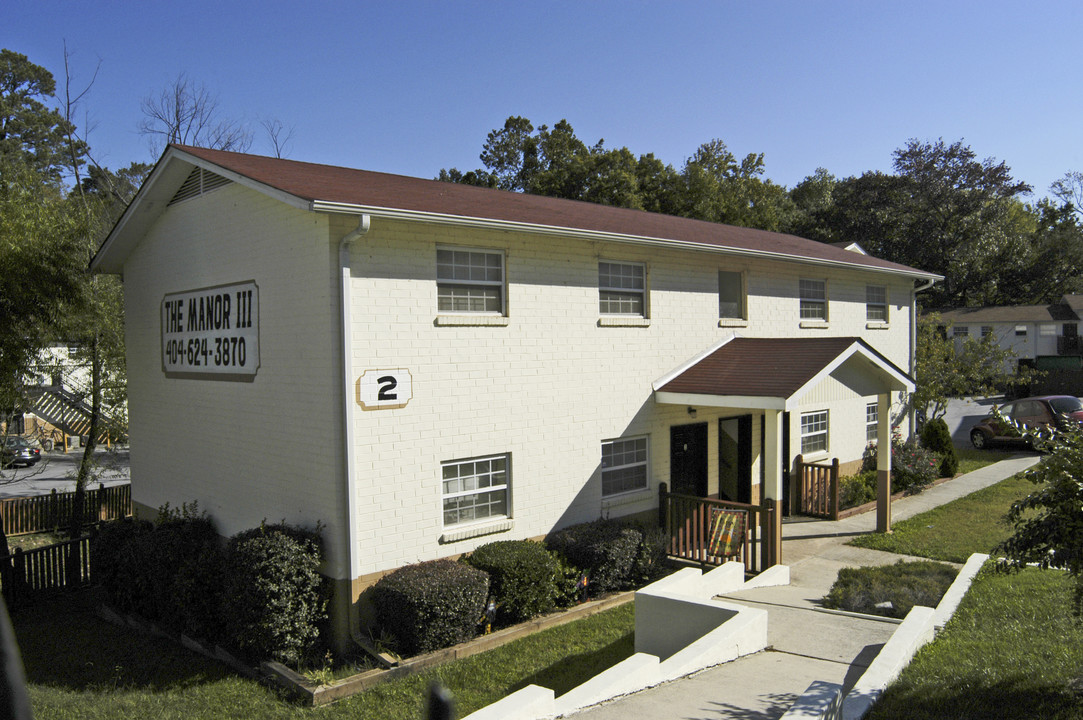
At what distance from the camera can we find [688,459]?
14516 mm

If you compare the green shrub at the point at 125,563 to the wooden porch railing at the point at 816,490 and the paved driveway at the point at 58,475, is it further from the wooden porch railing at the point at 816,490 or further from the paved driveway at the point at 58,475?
the paved driveway at the point at 58,475

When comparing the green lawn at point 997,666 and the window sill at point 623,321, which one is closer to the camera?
the green lawn at point 997,666

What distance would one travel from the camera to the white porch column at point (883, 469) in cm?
1462

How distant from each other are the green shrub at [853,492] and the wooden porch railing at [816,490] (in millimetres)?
591

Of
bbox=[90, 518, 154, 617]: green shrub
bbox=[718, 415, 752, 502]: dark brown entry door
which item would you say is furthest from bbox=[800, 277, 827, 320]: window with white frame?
bbox=[90, 518, 154, 617]: green shrub

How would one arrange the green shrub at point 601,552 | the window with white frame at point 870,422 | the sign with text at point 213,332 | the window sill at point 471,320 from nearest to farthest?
the window sill at point 471,320, the green shrub at point 601,552, the sign with text at point 213,332, the window with white frame at point 870,422

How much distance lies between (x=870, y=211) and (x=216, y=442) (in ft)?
162

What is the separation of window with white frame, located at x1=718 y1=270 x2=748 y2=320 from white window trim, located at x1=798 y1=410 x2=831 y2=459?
3024mm

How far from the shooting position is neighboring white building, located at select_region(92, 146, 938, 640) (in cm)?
995

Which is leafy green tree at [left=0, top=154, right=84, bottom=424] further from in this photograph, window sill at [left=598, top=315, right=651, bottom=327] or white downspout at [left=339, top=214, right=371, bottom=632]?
window sill at [left=598, top=315, right=651, bottom=327]

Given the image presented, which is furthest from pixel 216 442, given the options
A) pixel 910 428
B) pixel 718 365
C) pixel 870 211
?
pixel 870 211

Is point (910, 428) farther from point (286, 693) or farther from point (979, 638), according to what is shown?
point (286, 693)

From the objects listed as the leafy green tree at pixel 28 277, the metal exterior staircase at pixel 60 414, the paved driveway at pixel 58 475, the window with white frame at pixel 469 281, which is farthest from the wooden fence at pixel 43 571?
the metal exterior staircase at pixel 60 414

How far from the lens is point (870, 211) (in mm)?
52062
